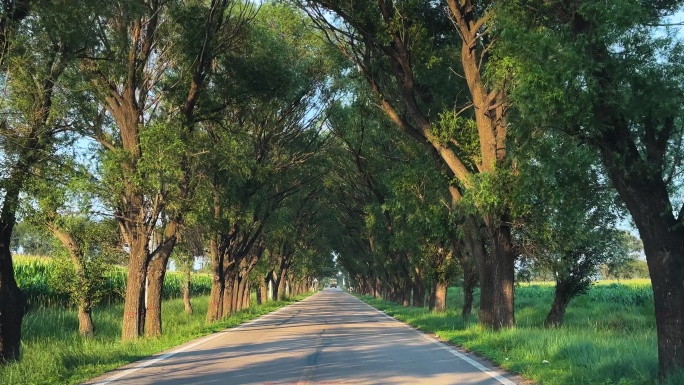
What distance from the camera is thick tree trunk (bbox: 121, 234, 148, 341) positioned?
16.7 metres

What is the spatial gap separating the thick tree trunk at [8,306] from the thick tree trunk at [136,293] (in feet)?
18.6

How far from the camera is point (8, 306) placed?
10750 millimetres

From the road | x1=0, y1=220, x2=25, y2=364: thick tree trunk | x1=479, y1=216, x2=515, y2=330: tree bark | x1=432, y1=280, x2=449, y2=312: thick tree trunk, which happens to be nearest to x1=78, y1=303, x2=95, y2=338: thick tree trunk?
the road

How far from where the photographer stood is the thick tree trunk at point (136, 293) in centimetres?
1670

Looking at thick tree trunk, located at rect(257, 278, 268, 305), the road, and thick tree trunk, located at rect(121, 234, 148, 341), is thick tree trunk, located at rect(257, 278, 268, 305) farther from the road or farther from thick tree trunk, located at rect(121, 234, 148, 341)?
the road

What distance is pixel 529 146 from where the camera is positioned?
Result: 9945 millimetres

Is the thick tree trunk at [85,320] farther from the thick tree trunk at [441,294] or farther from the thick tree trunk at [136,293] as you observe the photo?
the thick tree trunk at [441,294]

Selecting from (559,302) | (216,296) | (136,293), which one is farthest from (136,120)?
(559,302)

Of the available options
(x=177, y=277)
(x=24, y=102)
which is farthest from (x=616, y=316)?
(x=177, y=277)

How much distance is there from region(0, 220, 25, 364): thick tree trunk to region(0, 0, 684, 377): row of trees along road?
4cm

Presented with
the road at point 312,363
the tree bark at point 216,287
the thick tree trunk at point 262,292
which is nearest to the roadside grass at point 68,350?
the road at point 312,363

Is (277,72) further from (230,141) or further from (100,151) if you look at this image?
(100,151)

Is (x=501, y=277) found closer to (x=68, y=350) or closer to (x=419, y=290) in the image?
(x=68, y=350)

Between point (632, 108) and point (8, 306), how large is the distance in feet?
35.5
